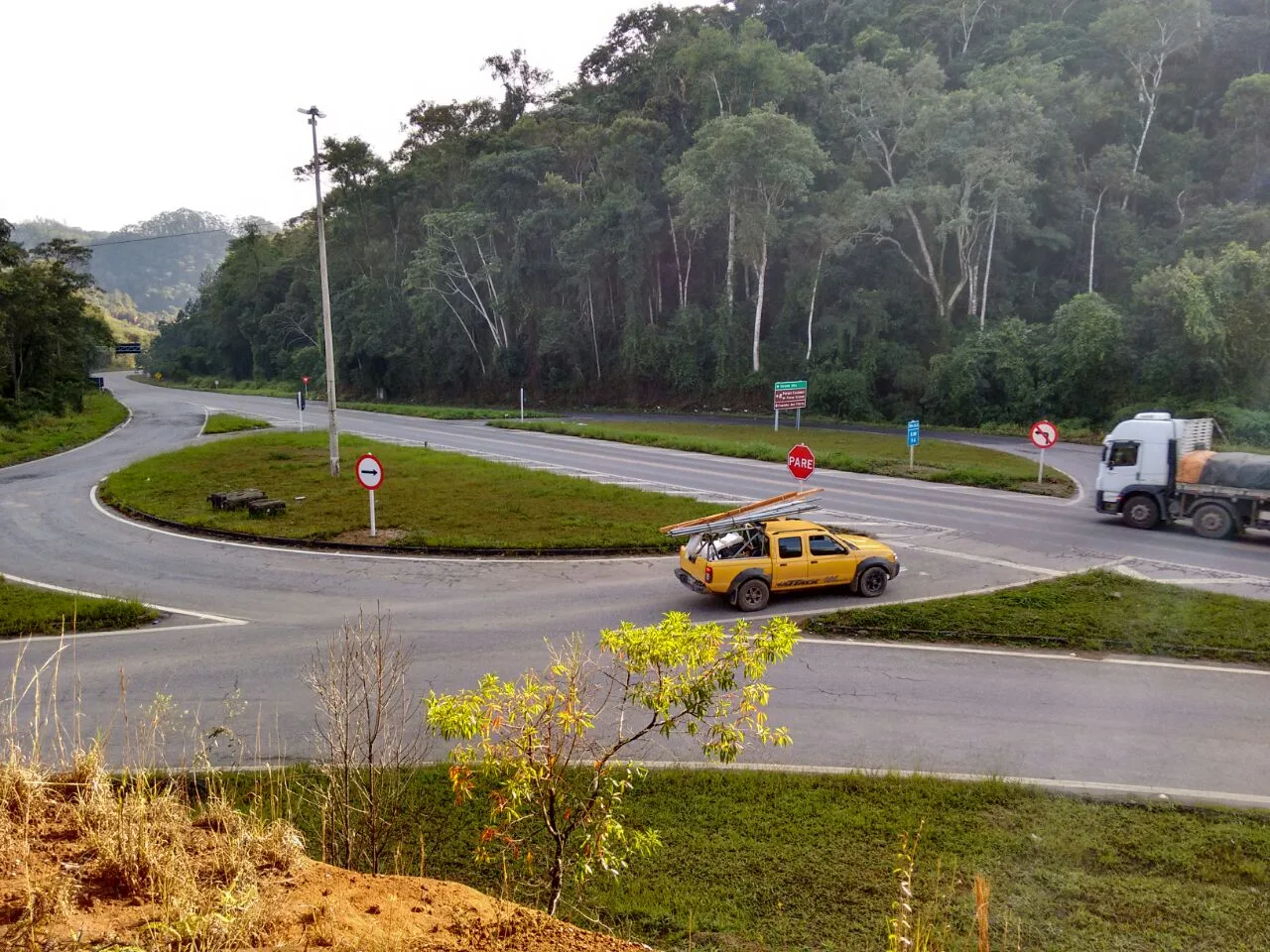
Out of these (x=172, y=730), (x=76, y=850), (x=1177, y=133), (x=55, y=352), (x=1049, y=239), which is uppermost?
(x=1177, y=133)

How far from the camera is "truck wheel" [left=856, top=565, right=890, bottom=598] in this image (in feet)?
51.3

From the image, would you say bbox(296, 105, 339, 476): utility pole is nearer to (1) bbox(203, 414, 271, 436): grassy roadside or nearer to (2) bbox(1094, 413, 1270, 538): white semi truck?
(1) bbox(203, 414, 271, 436): grassy roadside

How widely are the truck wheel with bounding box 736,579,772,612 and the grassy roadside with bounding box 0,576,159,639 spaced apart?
1054 cm

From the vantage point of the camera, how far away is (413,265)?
66.8m

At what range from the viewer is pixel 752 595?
14.8m

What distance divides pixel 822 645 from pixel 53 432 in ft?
157

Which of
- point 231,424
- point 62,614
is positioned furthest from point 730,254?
point 62,614

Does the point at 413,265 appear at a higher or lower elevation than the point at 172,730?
higher

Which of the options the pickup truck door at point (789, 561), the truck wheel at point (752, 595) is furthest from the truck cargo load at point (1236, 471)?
the truck wheel at point (752, 595)

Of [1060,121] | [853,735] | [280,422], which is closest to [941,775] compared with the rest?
[853,735]

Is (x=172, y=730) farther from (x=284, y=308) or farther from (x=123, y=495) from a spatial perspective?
(x=284, y=308)

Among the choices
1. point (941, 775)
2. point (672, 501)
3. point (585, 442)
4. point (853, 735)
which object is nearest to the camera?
point (941, 775)

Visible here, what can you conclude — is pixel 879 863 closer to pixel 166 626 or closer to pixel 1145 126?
pixel 166 626

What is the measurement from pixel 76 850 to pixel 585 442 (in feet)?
118
